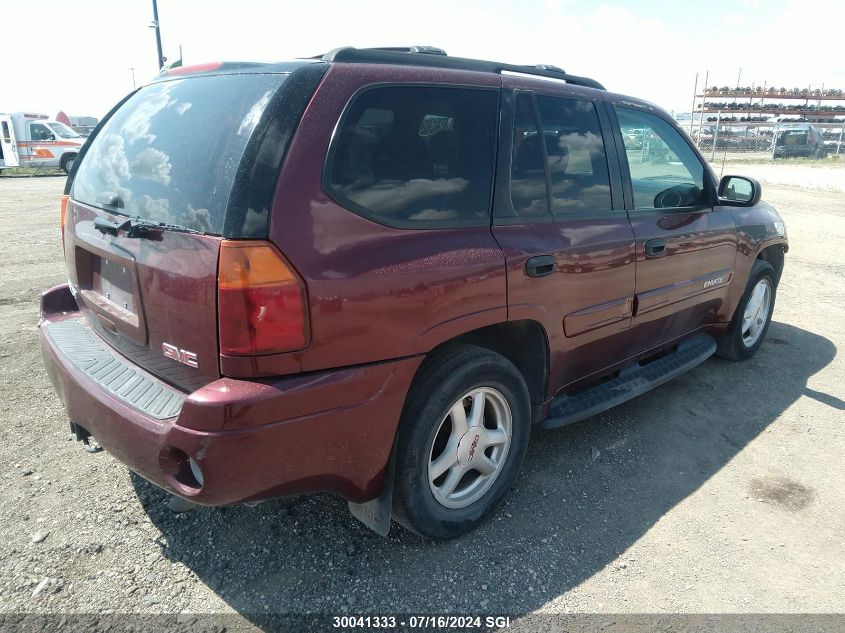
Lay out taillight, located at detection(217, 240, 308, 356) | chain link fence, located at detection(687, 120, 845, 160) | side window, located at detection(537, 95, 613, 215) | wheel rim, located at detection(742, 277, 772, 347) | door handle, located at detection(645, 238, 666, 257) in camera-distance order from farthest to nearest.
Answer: chain link fence, located at detection(687, 120, 845, 160)
wheel rim, located at detection(742, 277, 772, 347)
door handle, located at detection(645, 238, 666, 257)
side window, located at detection(537, 95, 613, 215)
taillight, located at detection(217, 240, 308, 356)

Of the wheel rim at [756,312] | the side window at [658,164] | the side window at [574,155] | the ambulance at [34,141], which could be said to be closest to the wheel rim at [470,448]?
the side window at [574,155]

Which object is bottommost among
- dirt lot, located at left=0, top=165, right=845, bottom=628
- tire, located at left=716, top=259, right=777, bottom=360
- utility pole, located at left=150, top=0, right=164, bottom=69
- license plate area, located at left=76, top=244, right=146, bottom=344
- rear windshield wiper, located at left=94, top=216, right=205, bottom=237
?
dirt lot, located at left=0, top=165, right=845, bottom=628

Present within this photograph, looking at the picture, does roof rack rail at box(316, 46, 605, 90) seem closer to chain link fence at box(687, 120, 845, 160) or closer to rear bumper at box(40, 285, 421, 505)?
rear bumper at box(40, 285, 421, 505)

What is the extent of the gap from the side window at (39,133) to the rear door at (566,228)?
2559 centimetres

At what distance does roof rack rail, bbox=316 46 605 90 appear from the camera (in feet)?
7.36

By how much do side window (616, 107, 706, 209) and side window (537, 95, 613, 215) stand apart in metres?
0.30

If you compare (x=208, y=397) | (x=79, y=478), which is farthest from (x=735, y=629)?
→ (x=79, y=478)

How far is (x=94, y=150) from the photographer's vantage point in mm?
2828

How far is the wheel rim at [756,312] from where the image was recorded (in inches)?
183

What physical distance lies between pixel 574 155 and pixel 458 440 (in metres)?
1.57

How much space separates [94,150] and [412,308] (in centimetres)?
183

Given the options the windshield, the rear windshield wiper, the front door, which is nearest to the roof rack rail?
the rear windshield wiper

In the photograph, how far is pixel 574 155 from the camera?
9.90 feet

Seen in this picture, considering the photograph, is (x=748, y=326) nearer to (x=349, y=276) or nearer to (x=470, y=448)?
(x=470, y=448)
